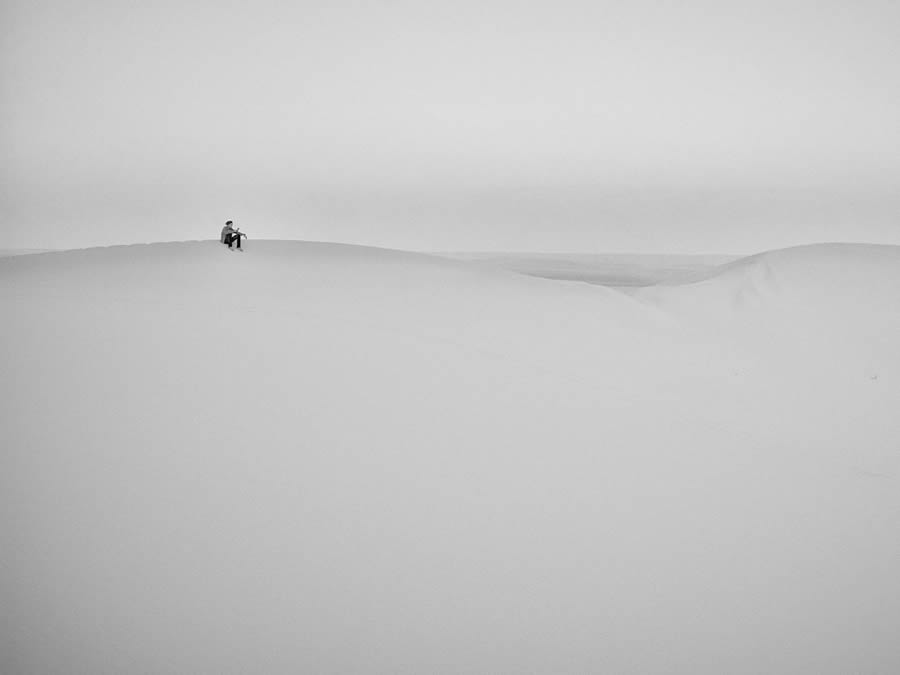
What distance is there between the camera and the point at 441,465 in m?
4.67

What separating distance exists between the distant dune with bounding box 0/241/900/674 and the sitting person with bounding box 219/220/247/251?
14 centimetres

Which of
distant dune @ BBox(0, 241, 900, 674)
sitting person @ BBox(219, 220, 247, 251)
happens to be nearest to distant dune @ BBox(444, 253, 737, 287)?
distant dune @ BBox(0, 241, 900, 674)

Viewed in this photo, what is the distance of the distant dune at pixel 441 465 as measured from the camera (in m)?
3.55

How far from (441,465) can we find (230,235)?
3344 millimetres

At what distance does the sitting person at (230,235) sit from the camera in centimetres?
672

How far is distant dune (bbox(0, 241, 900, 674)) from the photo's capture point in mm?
3547

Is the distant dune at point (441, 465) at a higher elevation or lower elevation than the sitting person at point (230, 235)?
lower

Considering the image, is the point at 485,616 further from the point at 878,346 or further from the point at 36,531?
the point at 878,346

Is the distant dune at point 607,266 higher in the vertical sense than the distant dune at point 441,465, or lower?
higher

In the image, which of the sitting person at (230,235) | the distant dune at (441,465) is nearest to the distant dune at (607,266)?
the distant dune at (441,465)

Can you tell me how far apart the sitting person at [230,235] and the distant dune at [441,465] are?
0.47ft

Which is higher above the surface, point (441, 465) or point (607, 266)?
point (607, 266)

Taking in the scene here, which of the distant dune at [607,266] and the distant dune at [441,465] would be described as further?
the distant dune at [607,266]

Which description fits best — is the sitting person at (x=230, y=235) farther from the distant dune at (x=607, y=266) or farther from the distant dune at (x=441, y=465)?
the distant dune at (x=607, y=266)
